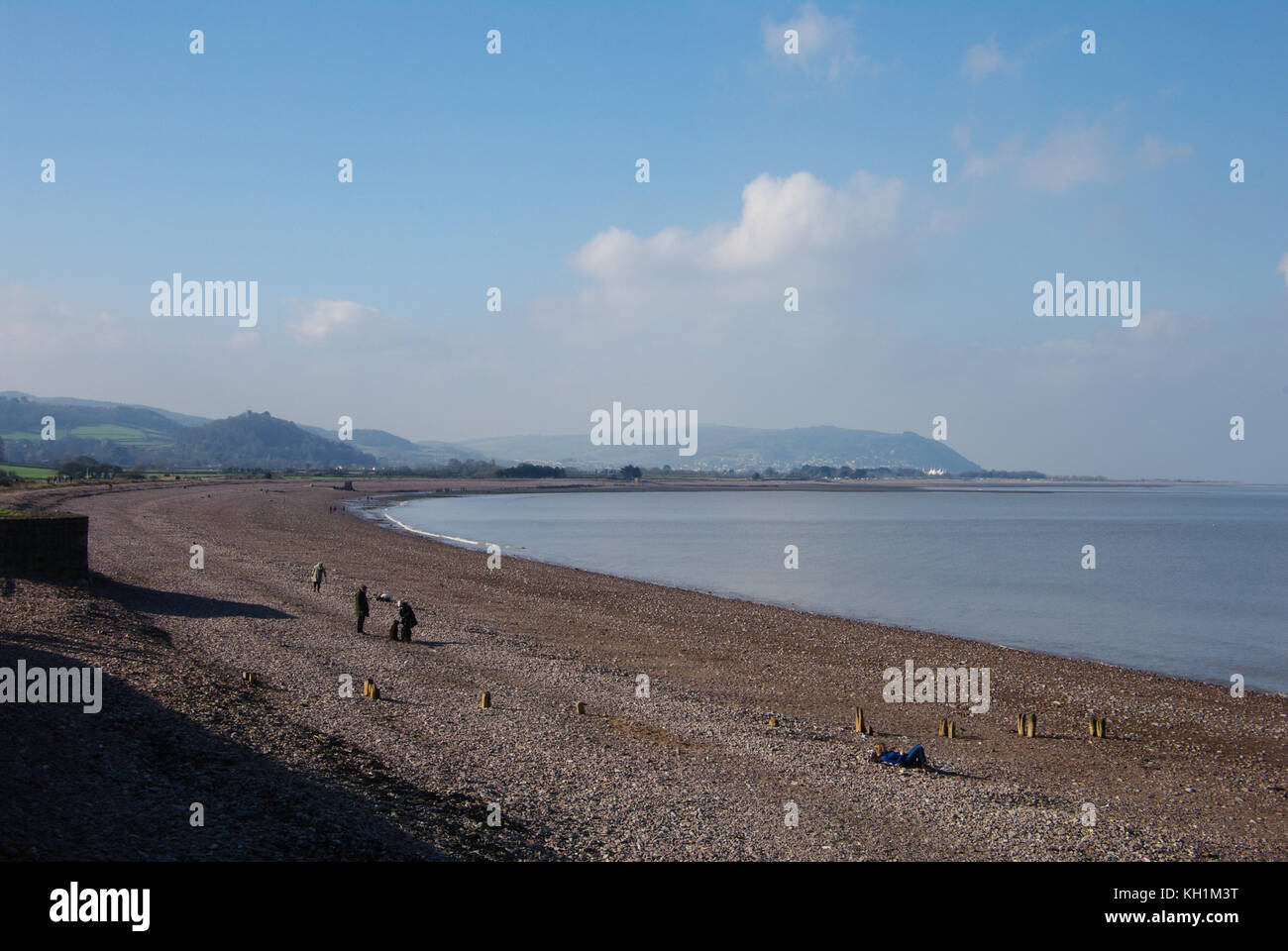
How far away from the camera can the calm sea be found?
29.0 meters

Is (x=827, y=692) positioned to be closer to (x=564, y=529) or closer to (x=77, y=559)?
(x=77, y=559)

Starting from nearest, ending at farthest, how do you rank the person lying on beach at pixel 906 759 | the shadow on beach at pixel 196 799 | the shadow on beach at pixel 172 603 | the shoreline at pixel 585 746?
1. the shadow on beach at pixel 196 799
2. the shoreline at pixel 585 746
3. the person lying on beach at pixel 906 759
4. the shadow on beach at pixel 172 603

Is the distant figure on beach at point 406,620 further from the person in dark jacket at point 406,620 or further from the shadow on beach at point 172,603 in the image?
the shadow on beach at point 172,603

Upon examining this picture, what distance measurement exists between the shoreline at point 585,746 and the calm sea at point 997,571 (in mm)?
5683

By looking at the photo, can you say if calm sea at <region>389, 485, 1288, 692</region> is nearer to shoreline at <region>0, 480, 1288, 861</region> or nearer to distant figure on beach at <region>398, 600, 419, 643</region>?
shoreline at <region>0, 480, 1288, 861</region>

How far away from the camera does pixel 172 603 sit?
69.8ft

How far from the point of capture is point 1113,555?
60000 millimetres

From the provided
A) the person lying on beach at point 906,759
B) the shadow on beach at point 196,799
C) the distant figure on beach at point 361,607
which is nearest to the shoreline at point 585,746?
the shadow on beach at point 196,799

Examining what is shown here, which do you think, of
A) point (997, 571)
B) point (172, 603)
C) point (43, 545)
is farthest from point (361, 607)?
point (997, 571)

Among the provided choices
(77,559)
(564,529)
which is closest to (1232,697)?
(77,559)

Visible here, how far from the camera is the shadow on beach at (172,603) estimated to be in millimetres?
20172

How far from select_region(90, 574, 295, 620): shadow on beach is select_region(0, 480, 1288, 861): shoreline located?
12cm
